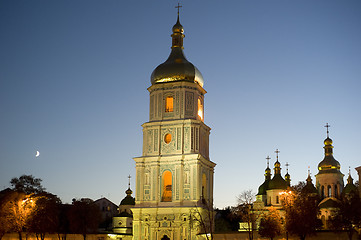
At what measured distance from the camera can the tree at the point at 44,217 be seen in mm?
47000

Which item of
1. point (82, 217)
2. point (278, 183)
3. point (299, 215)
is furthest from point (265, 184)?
point (299, 215)

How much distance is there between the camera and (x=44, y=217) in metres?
47.7

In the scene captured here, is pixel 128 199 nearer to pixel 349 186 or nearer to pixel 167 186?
pixel 167 186

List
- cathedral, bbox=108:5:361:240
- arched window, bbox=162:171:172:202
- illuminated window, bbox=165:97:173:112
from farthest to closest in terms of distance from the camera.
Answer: illuminated window, bbox=165:97:173:112 < arched window, bbox=162:171:172:202 < cathedral, bbox=108:5:361:240

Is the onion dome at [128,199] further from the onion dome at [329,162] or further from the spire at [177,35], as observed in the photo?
the spire at [177,35]

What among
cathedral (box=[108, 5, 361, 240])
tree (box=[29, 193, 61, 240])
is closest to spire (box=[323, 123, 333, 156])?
cathedral (box=[108, 5, 361, 240])

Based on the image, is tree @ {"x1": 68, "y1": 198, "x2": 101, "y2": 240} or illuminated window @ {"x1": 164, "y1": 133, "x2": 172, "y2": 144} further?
tree @ {"x1": 68, "y1": 198, "x2": 101, "y2": 240}

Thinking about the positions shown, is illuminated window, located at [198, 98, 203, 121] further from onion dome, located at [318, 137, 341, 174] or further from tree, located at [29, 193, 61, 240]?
onion dome, located at [318, 137, 341, 174]

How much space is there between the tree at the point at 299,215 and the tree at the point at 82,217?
21092 mm

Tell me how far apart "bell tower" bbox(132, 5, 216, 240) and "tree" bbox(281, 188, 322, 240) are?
10.2 metres

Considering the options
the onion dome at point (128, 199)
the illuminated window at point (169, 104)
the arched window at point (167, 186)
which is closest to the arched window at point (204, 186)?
the arched window at point (167, 186)

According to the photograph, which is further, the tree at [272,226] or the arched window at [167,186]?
the arched window at [167,186]

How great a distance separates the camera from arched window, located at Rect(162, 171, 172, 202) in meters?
51.3

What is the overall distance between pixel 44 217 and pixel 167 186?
12.2 m
